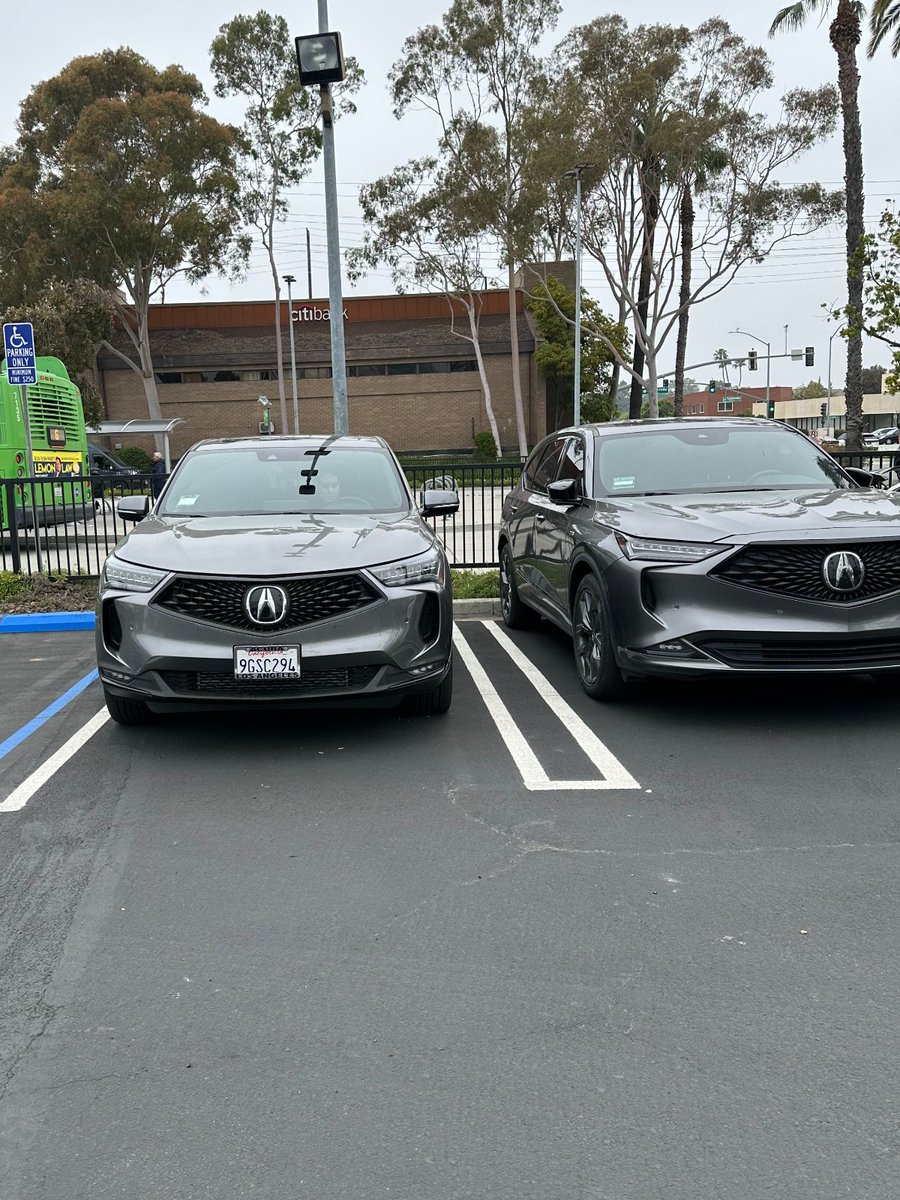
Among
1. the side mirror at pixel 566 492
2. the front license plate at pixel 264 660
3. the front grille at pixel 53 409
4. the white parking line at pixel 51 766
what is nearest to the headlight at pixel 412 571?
the front license plate at pixel 264 660

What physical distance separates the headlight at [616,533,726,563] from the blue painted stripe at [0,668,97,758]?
3610 mm

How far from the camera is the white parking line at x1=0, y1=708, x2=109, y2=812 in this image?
196 inches

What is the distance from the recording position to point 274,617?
212 inches

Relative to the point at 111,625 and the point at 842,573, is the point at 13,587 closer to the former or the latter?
the point at 111,625

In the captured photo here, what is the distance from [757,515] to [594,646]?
1253mm

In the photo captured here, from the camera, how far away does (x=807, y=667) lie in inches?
221

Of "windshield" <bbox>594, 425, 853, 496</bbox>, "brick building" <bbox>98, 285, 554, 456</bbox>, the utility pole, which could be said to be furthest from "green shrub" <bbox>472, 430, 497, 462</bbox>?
"windshield" <bbox>594, 425, 853, 496</bbox>

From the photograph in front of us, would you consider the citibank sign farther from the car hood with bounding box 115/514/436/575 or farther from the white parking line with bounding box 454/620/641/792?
the car hood with bounding box 115/514/436/575

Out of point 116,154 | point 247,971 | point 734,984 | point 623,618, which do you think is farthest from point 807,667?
point 116,154

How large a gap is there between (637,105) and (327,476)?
94.5 ft

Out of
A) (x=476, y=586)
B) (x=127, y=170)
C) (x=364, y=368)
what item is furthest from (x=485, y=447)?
(x=476, y=586)

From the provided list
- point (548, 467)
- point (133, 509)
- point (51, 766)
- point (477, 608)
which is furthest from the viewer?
point (477, 608)

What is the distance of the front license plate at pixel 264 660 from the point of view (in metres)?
5.32

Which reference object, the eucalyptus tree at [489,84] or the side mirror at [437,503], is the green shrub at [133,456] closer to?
the eucalyptus tree at [489,84]
